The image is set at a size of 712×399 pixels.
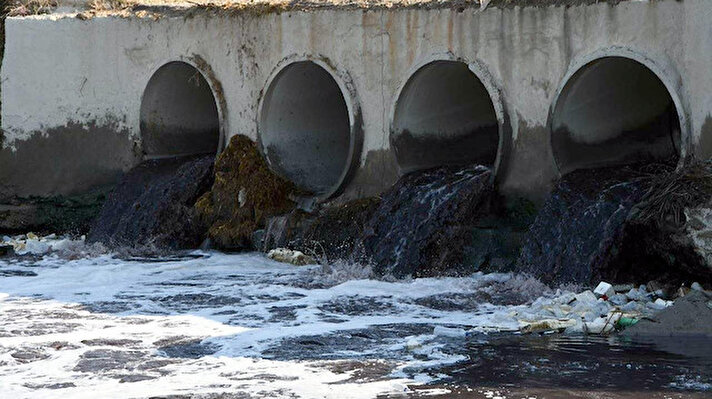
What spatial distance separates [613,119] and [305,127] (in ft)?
13.8

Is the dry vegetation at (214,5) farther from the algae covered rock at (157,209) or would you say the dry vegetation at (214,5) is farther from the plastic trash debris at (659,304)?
the plastic trash debris at (659,304)

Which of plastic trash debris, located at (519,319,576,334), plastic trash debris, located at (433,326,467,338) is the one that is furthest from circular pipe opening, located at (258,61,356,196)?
plastic trash debris, located at (519,319,576,334)

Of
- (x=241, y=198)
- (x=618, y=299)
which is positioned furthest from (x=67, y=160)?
(x=618, y=299)

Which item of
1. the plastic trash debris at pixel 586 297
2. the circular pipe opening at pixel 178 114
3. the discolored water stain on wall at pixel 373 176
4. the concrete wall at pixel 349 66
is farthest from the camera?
the circular pipe opening at pixel 178 114

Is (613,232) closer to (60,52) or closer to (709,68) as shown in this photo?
(709,68)

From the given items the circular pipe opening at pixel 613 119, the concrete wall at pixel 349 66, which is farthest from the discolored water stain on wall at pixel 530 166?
the circular pipe opening at pixel 613 119

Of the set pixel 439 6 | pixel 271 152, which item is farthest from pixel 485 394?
pixel 271 152

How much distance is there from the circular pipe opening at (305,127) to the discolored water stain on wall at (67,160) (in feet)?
7.51

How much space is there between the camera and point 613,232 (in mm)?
11102

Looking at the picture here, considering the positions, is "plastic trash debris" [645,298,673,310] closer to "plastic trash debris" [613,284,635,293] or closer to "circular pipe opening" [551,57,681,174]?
"plastic trash debris" [613,284,635,293]

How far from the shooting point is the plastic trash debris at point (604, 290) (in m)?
10.5

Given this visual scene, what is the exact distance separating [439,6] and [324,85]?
8.95ft

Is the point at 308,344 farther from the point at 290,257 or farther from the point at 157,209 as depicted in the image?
the point at 157,209

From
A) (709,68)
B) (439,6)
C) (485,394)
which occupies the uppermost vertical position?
(439,6)
